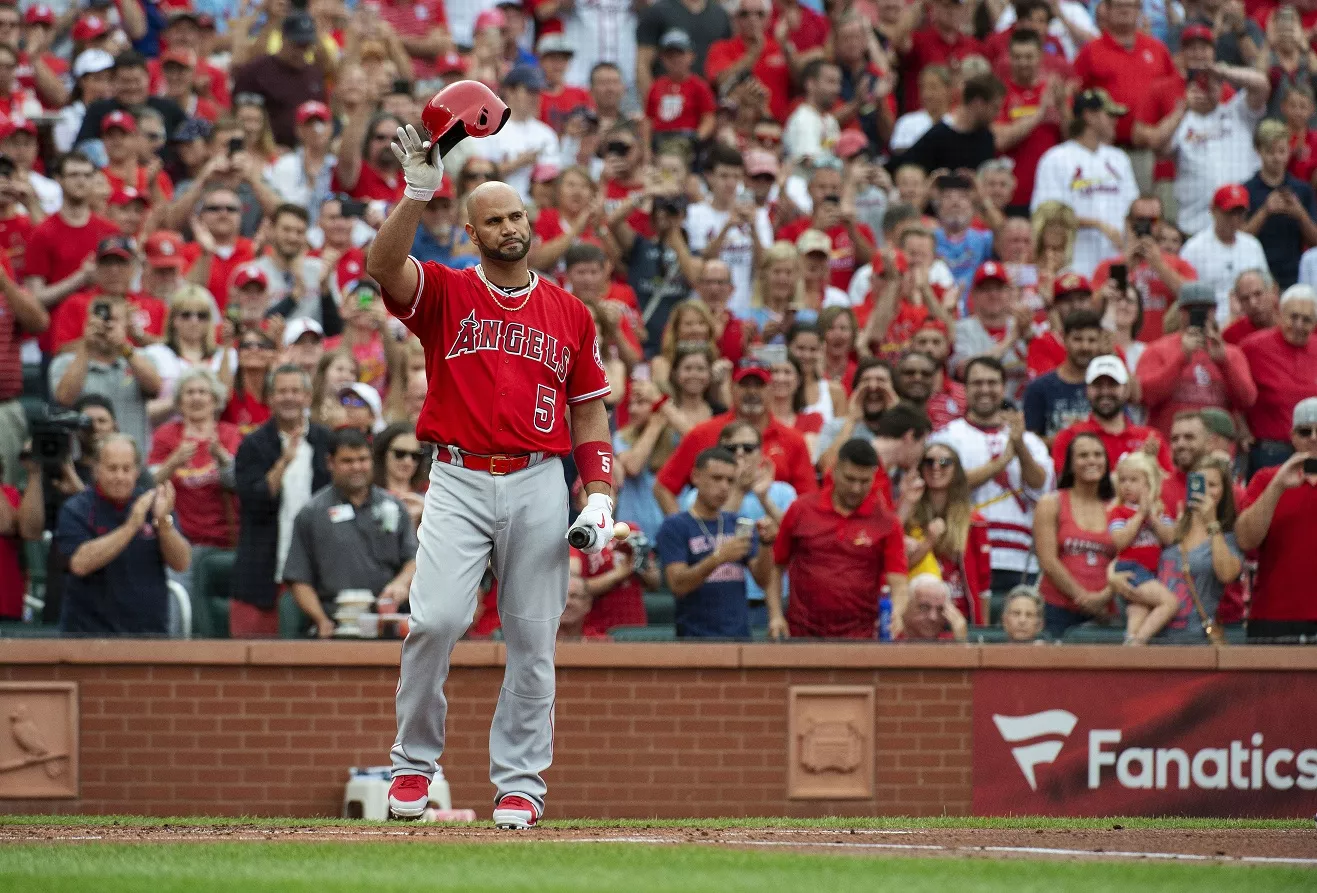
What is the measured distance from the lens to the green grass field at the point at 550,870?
514 cm

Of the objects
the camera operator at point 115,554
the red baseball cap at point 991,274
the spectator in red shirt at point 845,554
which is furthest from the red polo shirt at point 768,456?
the camera operator at point 115,554

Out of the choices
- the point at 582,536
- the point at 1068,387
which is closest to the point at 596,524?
the point at 582,536

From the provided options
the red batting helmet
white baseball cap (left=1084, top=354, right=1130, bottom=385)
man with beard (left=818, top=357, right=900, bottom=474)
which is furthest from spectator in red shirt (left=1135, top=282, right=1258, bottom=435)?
the red batting helmet

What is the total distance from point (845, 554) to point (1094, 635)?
1324 millimetres

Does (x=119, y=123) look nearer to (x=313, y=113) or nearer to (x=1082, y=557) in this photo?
(x=313, y=113)

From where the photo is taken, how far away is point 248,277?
11.6 m

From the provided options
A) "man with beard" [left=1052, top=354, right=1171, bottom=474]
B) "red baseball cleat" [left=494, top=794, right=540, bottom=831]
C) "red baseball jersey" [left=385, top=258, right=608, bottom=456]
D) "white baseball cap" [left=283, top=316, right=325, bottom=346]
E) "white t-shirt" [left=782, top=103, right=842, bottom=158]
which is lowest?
"red baseball cleat" [left=494, top=794, right=540, bottom=831]

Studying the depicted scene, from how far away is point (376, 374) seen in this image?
1129cm

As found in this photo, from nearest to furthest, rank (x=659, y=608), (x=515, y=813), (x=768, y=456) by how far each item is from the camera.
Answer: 1. (x=515, y=813)
2. (x=659, y=608)
3. (x=768, y=456)

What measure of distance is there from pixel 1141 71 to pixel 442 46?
5.53 metres

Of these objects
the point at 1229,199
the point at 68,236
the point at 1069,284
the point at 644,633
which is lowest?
the point at 644,633

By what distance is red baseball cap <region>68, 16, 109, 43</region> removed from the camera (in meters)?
14.6

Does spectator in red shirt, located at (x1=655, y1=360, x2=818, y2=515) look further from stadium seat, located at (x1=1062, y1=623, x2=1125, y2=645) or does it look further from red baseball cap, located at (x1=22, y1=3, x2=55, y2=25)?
red baseball cap, located at (x1=22, y1=3, x2=55, y2=25)

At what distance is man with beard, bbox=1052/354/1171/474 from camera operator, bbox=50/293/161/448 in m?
5.13
